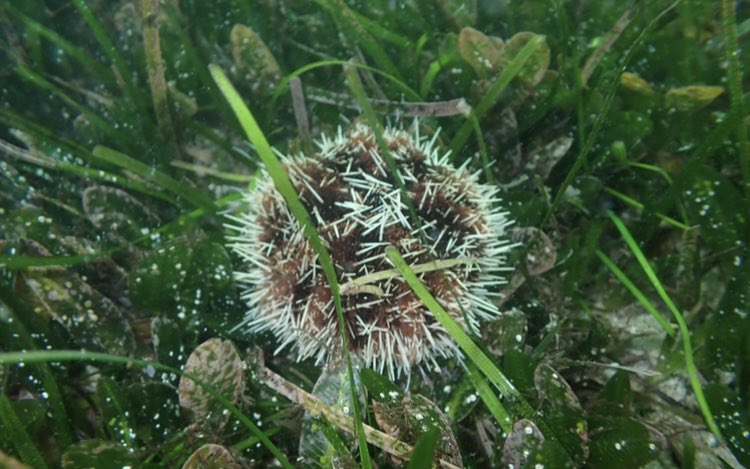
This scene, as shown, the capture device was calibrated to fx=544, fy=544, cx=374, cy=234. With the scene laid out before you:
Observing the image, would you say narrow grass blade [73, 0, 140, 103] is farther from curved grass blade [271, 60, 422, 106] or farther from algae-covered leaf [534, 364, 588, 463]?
algae-covered leaf [534, 364, 588, 463]

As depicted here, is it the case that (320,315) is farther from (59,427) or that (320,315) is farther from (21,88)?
(21,88)

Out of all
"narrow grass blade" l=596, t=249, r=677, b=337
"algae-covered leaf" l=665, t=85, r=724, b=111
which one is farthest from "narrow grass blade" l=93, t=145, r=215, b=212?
"algae-covered leaf" l=665, t=85, r=724, b=111

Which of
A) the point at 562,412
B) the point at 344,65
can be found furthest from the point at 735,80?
the point at 344,65

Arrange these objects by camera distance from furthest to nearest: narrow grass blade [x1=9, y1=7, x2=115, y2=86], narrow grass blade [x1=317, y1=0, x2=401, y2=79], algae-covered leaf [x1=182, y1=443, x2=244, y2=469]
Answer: narrow grass blade [x1=9, y1=7, x2=115, y2=86] < narrow grass blade [x1=317, y1=0, x2=401, y2=79] < algae-covered leaf [x1=182, y1=443, x2=244, y2=469]

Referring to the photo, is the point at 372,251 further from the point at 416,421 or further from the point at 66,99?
the point at 66,99

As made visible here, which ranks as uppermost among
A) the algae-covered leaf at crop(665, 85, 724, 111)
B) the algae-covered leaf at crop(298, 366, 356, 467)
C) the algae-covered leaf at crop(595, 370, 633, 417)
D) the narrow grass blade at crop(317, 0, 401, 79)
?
the narrow grass blade at crop(317, 0, 401, 79)

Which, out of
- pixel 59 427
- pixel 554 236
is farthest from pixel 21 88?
pixel 554 236

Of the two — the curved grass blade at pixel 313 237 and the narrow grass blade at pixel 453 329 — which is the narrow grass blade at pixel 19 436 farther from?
the narrow grass blade at pixel 453 329
